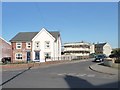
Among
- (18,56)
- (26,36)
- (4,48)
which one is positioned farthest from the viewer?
(4,48)

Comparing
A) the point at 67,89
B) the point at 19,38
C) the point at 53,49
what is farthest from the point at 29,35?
the point at 67,89

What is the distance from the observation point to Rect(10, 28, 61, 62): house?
53.4 m

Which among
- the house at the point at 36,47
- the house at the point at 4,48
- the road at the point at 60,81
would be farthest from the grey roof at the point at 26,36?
the road at the point at 60,81

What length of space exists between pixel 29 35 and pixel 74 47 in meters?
60.4

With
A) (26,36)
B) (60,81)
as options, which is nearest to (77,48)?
(26,36)

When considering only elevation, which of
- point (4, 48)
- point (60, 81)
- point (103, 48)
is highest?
point (4, 48)

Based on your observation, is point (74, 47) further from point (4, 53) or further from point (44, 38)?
point (44, 38)

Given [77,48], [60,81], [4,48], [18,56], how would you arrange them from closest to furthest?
[60,81], [18,56], [4,48], [77,48]

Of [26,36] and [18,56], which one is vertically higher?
Result: [26,36]

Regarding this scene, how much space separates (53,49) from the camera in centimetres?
5334

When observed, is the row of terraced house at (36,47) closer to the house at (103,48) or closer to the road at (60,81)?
the road at (60,81)

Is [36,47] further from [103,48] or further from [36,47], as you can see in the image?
[103,48]

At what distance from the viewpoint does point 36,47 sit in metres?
54.1

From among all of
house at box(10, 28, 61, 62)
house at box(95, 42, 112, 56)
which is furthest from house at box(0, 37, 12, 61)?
house at box(95, 42, 112, 56)
